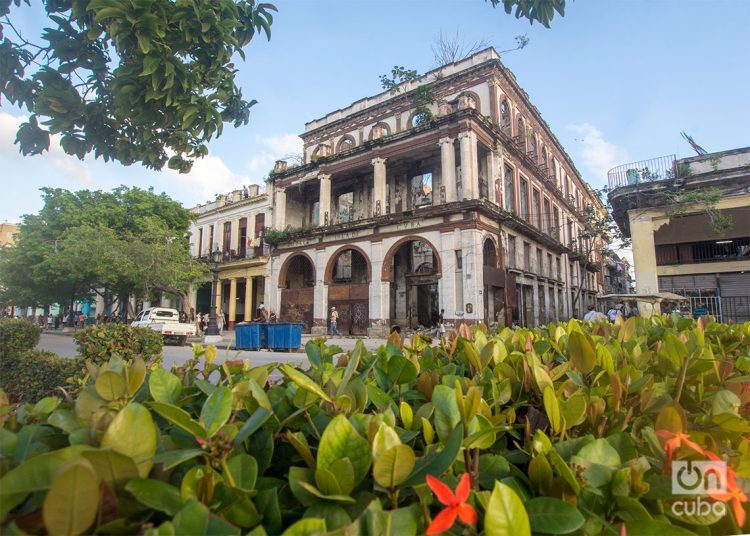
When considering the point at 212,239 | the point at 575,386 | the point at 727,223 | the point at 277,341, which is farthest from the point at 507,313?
the point at 212,239

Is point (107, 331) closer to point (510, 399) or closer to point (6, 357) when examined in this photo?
point (6, 357)

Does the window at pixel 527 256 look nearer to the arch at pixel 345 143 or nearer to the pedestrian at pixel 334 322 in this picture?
the pedestrian at pixel 334 322

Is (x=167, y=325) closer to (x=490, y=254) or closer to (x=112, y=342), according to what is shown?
(x=112, y=342)

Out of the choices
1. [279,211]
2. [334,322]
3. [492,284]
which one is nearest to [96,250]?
[279,211]

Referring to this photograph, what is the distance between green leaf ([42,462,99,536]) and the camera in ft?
1.68

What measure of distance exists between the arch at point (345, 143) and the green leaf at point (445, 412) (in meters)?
26.3

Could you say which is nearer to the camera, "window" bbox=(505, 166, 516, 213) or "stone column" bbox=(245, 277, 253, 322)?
"window" bbox=(505, 166, 516, 213)

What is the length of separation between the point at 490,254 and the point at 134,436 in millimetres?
20783

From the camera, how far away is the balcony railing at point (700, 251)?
1812 centimetres

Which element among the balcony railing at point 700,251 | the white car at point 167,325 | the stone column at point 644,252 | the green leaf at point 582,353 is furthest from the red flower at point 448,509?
the balcony railing at point 700,251

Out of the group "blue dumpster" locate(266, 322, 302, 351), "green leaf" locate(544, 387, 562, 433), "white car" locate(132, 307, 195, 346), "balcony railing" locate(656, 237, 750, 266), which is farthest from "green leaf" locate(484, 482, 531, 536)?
"balcony railing" locate(656, 237, 750, 266)

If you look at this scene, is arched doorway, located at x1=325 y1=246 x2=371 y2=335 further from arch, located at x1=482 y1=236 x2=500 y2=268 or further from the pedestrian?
arch, located at x1=482 y1=236 x2=500 y2=268

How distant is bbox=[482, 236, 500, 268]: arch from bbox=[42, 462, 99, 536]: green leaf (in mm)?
20156

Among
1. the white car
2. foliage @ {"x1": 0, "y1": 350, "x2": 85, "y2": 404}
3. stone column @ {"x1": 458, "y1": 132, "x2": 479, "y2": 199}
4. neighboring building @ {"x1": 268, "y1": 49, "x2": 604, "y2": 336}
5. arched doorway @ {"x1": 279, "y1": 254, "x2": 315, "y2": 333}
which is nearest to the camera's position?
foliage @ {"x1": 0, "y1": 350, "x2": 85, "y2": 404}
